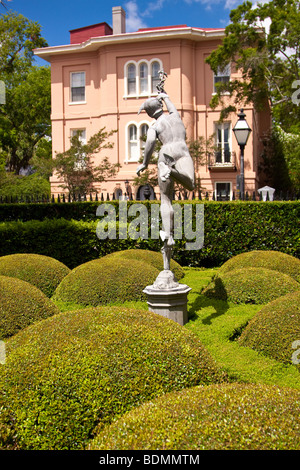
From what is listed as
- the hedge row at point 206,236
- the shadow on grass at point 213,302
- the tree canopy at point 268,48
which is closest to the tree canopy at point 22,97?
the tree canopy at point 268,48

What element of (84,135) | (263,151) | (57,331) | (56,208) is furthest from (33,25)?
(57,331)

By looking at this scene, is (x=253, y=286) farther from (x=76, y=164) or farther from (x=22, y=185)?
(x=22, y=185)

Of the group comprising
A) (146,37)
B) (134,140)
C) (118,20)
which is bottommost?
(134,140)

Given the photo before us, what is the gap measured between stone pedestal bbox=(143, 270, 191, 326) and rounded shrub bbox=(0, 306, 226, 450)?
82.4 inches

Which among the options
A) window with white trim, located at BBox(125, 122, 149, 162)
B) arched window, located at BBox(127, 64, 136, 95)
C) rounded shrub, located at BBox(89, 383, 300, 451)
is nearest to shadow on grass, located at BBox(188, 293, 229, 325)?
rounded shrub, located at BBox(89, 383, 300, 451)

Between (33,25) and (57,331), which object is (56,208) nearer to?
(57,331)

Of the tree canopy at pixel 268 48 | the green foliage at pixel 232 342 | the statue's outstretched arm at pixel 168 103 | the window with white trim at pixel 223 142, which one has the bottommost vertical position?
the green foliage at pixel 232 342

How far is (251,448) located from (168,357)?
3.54 ft

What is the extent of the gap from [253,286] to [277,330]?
1.94 metres

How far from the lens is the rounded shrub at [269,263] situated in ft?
24.3

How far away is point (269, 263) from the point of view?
24.7 ft

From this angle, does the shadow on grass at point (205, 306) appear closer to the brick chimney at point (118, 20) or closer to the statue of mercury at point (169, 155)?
the statue of mercury at point (169, 155)

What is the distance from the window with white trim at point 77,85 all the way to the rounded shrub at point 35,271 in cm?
2168

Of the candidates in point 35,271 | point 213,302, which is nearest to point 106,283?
point 35,271
